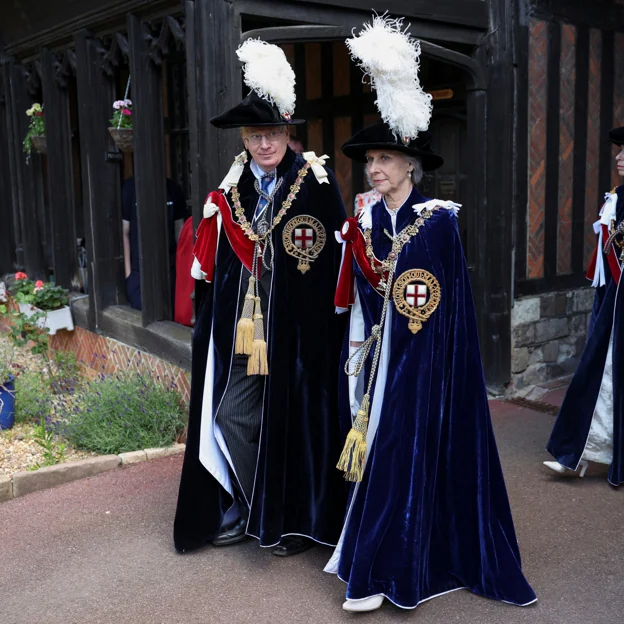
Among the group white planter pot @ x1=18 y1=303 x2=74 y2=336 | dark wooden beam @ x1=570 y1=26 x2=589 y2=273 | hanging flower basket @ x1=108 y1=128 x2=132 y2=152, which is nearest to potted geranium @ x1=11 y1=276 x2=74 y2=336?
white planter pot @ x1=18 y1=303 x2=74 y2=336

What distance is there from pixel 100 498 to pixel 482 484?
2.22m

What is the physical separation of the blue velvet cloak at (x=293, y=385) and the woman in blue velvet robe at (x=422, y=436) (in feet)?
1.12

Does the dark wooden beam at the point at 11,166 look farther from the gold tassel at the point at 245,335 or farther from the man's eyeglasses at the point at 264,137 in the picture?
the gold tassel at the point at 245,335

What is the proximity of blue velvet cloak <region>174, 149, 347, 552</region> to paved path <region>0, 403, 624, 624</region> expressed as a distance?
0.21m

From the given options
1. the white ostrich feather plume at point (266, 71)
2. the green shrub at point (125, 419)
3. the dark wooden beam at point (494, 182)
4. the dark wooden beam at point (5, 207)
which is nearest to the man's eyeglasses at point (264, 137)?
the white ostrich feather plume at point (266, 71)

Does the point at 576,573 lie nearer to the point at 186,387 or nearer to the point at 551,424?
the point at 551,424

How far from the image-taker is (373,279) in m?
3.30

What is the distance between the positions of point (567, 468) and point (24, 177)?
602cm

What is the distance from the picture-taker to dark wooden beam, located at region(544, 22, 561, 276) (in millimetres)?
6434

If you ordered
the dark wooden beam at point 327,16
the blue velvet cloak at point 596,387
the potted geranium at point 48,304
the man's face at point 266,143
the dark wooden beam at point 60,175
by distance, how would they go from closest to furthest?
1. the man's face at point 266,143
2. the blue velvet cloak at point 596,387
3. the dark wooden beam at point 327,16
4. the potted geranium at point 48,304
5. the dark wooden beam at point 60,175

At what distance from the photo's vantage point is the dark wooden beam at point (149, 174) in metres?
5.89

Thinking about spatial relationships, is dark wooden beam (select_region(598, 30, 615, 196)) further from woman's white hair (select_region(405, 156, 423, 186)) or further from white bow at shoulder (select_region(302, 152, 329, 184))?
woman's white hair (select_region(405, 156, 423, 186))

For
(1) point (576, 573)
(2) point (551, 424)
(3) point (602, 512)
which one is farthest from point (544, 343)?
(1) point (576, 573)

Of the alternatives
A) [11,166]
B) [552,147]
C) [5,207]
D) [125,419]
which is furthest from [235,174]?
[5,207]
